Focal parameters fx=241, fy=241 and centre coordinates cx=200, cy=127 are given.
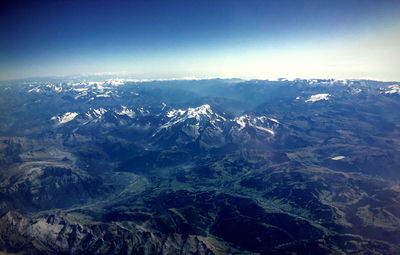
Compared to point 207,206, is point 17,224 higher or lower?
higher

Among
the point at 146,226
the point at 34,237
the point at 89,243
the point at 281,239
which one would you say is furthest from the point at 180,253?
the point at 34,237

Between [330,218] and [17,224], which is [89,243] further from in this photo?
[330,218]

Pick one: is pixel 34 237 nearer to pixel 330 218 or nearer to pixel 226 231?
A: pixel 226 231

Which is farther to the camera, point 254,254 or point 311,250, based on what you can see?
point 254,254

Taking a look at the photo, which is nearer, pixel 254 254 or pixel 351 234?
pixel 254 254

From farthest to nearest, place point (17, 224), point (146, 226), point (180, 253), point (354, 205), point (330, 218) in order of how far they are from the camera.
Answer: point (354, 205)
point (330, 218)
point (146, 226)
point (17, 224)
point (180, 253)

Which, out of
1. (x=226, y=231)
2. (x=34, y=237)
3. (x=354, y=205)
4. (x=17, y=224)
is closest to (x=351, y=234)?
(x=354, y=205)

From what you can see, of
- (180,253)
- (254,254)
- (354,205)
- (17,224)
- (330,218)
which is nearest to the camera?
(180,253)

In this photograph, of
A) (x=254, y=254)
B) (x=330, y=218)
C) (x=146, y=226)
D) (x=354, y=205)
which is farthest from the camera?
(x=354, y=205)

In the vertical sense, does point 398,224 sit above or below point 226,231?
A: above
